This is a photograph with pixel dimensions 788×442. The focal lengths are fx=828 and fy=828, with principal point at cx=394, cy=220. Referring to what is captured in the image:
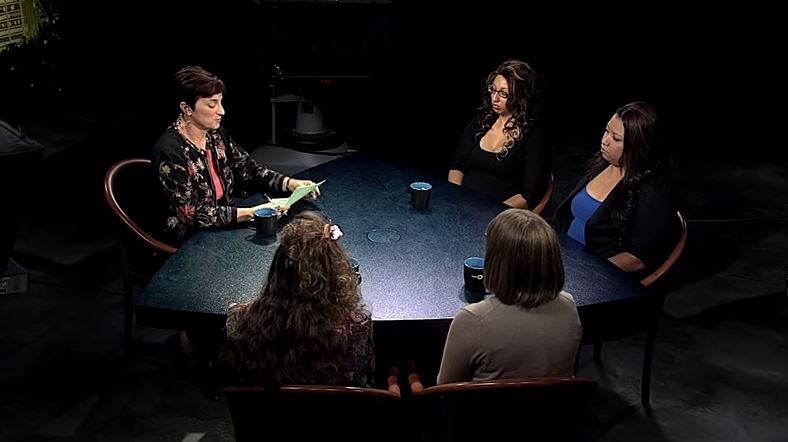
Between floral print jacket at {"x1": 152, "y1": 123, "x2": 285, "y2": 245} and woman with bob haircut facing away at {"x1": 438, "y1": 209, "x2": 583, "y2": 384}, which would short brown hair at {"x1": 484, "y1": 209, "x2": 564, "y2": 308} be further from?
floral print jacket at {"x1": 152, "y1": 123, "x2": 285, "y2": 245}

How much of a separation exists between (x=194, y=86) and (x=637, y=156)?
184 cm

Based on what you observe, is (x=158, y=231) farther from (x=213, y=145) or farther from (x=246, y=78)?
(x=246, y=78)

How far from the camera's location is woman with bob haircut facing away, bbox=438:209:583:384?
232 cm

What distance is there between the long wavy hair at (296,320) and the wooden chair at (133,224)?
3.69 feet

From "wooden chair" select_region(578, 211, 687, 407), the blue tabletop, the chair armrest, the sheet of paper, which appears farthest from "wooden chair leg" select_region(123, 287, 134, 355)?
"wooden chair" select_region(578, 211, 687, 407)

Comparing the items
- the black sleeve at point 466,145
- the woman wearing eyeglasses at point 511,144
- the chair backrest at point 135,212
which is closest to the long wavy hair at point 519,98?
the woman wearing eyeglasses at point 511,144

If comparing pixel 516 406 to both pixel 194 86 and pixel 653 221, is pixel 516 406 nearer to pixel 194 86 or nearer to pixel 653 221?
pixel 653 221

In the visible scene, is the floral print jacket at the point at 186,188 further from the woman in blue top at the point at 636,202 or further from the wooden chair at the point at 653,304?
the wooden chair at the point at 653,304

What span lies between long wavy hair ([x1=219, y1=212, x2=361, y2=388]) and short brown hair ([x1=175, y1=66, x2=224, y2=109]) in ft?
4.35

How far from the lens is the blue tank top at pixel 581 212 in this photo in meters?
3.57

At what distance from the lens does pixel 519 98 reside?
402 centimetres

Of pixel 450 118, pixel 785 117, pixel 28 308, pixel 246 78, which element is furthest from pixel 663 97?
pixel 28 308

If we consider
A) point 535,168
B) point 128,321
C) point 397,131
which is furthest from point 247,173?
point 397,131

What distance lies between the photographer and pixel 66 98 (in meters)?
6.50
